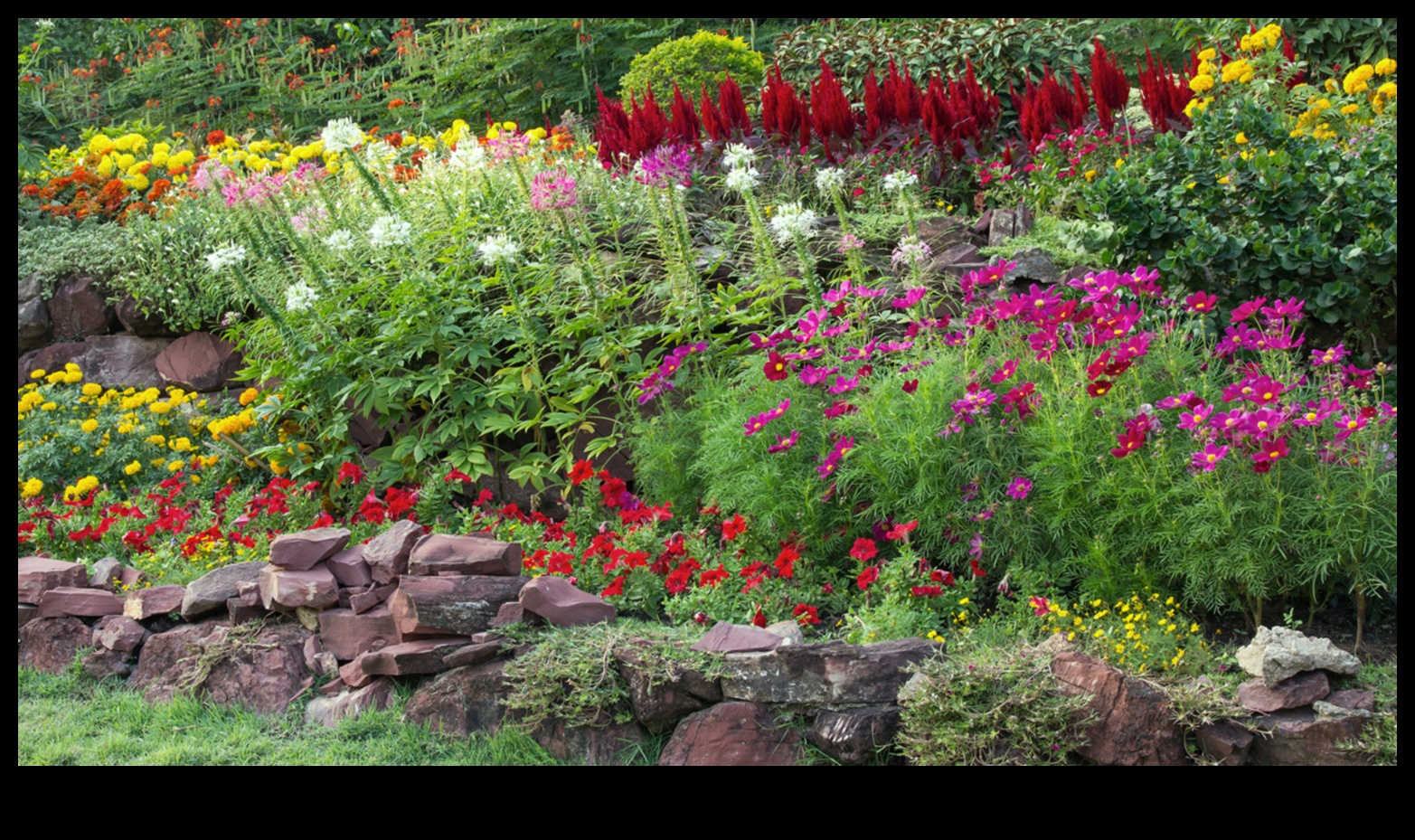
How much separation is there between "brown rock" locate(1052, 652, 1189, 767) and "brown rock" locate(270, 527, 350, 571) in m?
2.44

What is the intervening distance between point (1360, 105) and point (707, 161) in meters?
3.82

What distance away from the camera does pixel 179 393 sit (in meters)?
6.26

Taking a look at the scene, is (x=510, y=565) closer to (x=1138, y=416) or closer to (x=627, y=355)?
(x=627, y=355)

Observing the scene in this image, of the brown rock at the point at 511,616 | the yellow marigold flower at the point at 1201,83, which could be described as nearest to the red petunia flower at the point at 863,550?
the brown rock at the point at 511,616

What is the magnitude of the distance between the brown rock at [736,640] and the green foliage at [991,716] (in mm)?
439

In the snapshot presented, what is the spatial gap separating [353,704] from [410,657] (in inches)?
9.8

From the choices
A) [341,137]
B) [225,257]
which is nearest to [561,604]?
[225,257]

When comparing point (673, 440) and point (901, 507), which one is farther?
point (673, 440)

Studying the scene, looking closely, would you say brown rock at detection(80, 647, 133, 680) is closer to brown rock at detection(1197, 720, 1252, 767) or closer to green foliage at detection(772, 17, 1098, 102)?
brown rock at detection(1197, 720, 1252, 767)

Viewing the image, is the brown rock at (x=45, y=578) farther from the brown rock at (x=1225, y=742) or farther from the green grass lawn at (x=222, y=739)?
the brown rock at (x=1225, y=742)

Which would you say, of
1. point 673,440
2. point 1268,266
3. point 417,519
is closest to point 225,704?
point 417,519

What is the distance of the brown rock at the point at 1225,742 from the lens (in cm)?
258

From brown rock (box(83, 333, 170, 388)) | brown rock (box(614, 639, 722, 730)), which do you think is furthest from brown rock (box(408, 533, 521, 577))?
brown rock (box(83, 333, 170, 388))

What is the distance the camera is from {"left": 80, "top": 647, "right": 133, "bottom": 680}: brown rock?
3.87 metres
